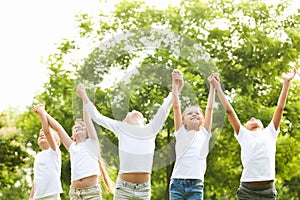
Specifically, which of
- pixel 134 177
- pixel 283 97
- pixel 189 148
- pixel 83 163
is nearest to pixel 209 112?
pixel 189 148

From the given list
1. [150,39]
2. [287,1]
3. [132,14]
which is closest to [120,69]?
[150,39]

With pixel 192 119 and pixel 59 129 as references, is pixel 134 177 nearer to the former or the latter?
pixel 192 119

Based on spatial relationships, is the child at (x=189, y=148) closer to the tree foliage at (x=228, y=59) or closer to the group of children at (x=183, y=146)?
the group of children at (x=183, y=146)

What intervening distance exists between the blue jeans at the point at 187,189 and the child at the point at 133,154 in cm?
29

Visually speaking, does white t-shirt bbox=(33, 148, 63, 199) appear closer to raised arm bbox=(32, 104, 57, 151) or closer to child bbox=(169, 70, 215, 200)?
raised arm bbox=(32, 104, 57, 151)

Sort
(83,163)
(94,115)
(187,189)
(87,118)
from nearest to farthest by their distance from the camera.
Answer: (187,189) → (94,115) → (87,118) → (83,163)

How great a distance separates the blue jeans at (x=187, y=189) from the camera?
6.14m

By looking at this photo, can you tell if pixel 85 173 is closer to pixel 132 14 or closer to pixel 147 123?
pixel 147 123

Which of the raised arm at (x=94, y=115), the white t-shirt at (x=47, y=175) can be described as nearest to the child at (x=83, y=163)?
the white t-shirt at (x=47, y=175)

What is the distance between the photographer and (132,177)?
20.3ft

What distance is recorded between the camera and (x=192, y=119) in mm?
6395

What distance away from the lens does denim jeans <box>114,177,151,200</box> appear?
6168mm

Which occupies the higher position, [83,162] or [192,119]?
[192,119]

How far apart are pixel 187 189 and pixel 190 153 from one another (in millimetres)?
371
